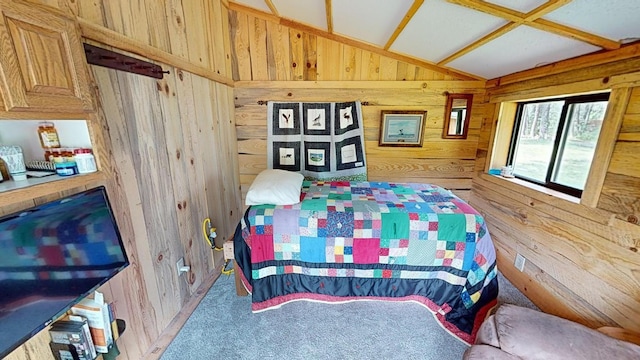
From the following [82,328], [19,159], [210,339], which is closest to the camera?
[19,159]

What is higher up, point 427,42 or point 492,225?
point 427,42

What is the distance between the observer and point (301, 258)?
67.8 inches

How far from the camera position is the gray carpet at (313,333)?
1474mm

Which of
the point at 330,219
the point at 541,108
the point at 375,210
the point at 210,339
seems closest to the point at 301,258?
the point at 330,219

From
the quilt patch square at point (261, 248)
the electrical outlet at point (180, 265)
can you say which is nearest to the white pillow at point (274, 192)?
the quilt patch square at point (261, 248)

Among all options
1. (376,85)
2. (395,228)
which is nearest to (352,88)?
(376,85)

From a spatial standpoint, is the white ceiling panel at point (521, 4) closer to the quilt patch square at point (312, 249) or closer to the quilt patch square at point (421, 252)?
the quilt patch square at point (421, 252)

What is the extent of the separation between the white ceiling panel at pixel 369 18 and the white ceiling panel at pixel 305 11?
0.12 meters

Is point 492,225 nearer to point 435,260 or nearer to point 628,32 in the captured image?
point 435,260

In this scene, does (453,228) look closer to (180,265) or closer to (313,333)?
(313,333)

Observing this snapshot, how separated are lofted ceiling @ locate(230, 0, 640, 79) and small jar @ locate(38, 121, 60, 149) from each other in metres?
1.80

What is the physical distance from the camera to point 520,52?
1714 mm

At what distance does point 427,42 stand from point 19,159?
2.51 m

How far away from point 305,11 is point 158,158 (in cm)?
176
